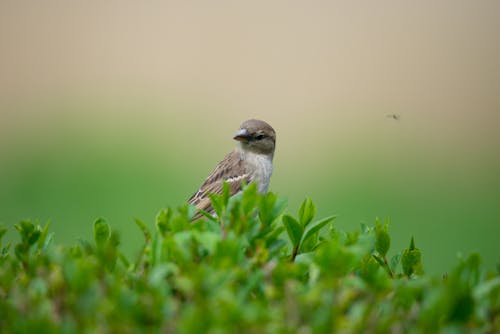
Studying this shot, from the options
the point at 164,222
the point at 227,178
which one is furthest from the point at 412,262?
the point at 227,178

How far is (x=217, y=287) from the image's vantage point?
197 cm

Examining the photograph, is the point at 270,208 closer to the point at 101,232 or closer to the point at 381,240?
the point at 381,240

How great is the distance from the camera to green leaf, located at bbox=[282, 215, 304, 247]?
8.41ft

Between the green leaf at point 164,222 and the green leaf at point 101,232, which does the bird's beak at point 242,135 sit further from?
the green leaf at point 164,222

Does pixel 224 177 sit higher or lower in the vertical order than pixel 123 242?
higher

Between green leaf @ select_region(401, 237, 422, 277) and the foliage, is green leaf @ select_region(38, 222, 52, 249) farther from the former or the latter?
green leaf @ select_region(401, 237, 422, 277)

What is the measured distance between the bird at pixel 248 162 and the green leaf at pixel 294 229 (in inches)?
151

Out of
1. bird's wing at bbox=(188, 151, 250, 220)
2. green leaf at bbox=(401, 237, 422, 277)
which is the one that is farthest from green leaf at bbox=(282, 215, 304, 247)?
bird's wing at bbox=(188, 151, 250, 220)

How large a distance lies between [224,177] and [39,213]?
302 cm

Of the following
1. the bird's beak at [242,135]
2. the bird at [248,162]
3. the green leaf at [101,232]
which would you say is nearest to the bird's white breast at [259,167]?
the bird at [248,162]

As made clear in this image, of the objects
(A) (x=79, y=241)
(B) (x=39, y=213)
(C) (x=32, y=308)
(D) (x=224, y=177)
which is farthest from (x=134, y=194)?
(C) (x=32, y=308)

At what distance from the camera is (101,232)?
8.92ft

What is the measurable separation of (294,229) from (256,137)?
403 centimetres

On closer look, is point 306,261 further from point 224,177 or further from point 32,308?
point 224,177
